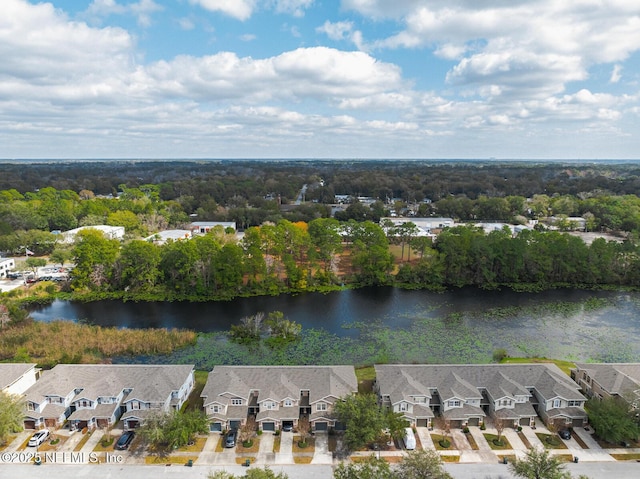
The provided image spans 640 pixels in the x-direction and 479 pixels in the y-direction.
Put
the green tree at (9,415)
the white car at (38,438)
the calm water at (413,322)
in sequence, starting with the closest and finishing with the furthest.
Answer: the green tree at (9,415)
the white car at (38,438)
the calm water at (413,322)

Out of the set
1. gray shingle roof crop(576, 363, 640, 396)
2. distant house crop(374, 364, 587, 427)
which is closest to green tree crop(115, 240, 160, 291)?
distant house crop(374, 364, 587, 427)

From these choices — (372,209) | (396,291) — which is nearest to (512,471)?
(396,291)

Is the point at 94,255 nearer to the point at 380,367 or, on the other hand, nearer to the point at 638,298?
the point at 380,367

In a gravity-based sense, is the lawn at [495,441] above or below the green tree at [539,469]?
below

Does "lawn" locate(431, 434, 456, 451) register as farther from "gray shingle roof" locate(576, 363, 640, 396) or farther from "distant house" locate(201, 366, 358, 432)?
"gray shingle roof" locate(576, 363, 640, 396)

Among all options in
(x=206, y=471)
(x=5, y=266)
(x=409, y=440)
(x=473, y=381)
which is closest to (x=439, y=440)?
(x=409, y=440)

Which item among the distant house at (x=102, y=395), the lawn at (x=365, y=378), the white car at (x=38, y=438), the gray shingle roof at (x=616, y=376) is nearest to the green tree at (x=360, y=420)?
the lawn at (x=365, y=378)

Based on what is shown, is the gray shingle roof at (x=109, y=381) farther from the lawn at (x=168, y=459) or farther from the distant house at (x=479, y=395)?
the distant house at (x=479, y=395)
